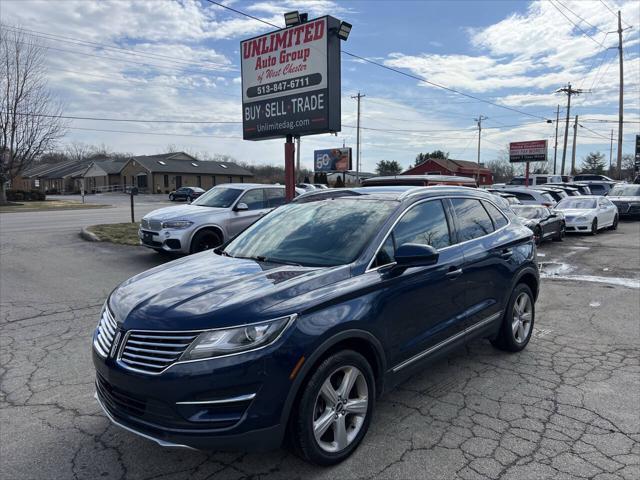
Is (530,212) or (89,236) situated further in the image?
(530,212)

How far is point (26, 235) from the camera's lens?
1445 cm

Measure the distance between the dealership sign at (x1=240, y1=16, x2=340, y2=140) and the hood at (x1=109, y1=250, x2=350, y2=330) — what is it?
27.3 ft

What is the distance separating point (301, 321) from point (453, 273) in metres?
1.71

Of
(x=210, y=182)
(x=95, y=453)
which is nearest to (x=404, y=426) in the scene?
(x=95, y=453)

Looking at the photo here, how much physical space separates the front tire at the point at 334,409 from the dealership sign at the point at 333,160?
6132 cm

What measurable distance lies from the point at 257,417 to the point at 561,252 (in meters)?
12.3

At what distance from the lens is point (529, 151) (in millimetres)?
39875

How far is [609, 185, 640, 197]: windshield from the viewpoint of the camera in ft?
76.2

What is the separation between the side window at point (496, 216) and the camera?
4863mm

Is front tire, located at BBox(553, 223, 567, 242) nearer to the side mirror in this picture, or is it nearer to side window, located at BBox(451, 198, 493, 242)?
side window, located at BBox(451, 198, 493, 242)

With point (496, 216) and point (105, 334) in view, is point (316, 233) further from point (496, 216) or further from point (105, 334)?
point (496, 216)

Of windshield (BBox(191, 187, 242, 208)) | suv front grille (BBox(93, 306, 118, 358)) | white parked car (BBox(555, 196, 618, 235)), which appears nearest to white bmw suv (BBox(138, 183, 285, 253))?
windshield (BBox(191, 187, 242, 208))

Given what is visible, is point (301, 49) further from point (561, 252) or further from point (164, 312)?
point (164, 312)

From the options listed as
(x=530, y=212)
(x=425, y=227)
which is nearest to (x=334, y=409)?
(x=425, y=227)
